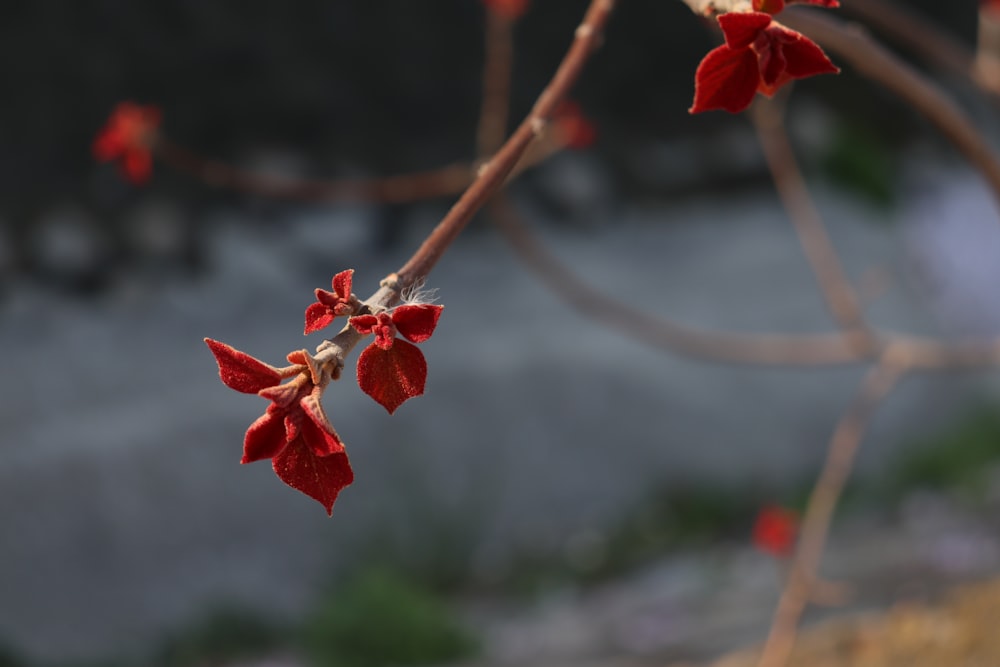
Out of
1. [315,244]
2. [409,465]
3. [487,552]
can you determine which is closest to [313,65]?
[315,244]

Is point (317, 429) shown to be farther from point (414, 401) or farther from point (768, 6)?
point (414, 401)

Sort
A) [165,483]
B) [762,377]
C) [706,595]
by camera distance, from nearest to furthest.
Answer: [706,595] → [165,483] → [762,377]

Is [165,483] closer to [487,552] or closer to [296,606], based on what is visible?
[296,606]

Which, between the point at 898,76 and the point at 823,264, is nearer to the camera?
the point at 898,76

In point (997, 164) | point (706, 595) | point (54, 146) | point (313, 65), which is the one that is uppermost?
point (313, 65)

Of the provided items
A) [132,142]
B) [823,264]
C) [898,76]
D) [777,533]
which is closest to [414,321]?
[898,76]

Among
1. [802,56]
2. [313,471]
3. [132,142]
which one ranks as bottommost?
[313,471]

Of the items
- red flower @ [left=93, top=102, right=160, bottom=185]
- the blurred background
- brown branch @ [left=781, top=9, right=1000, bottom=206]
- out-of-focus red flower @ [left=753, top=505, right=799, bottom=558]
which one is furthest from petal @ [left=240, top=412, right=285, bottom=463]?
the blurred background

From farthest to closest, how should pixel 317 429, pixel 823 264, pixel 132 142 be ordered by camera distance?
pixel 823 264 → pixel 132 142 → pixel 317 429
